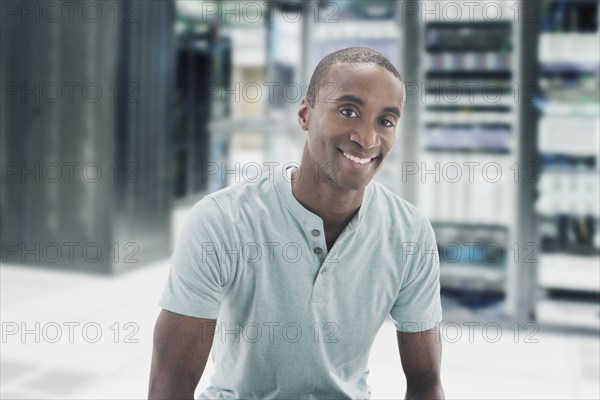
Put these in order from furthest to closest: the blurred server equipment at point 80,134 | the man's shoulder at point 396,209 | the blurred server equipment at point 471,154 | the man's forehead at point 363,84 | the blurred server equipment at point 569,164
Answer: the blurred server equipment at point 80,134
the blurred server equipment at point 471,154
the blurred server equipment at point 569,164
the man's shoulder at point 396,209
the man's forehead at point 363,84

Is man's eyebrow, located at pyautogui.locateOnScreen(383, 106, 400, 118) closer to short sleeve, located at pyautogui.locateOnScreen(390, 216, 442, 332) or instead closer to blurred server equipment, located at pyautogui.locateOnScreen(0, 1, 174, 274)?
short sleeve, located at pyautogui.locateOnScreen(390, 216, 442, 332)

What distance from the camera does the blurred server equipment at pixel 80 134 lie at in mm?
4938

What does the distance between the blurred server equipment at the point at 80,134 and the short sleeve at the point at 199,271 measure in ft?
12.3

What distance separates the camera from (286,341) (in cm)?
139

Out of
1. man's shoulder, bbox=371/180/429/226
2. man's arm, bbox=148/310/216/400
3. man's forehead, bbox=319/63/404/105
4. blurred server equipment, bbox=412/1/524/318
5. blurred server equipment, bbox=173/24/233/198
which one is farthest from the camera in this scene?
blurred server equipment, bbox=173/24/233/198

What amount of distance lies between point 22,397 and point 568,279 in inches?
121

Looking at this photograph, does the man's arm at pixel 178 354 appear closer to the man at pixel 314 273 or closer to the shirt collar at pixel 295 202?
the man at pixel 314 273

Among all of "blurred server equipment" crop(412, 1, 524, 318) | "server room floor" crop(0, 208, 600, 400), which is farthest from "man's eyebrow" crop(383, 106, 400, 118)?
"blurred server equipment" crop(412, 1, 524, 318)

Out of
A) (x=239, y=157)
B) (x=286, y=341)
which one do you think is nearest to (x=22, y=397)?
(x=286, y=341)

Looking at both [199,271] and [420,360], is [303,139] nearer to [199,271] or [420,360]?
[420,360]

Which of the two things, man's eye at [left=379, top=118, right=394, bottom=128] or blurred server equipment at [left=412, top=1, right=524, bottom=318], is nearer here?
man's eye at [left=379, top=118, right=394, bottom=128]

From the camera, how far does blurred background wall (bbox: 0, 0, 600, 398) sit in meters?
3.74

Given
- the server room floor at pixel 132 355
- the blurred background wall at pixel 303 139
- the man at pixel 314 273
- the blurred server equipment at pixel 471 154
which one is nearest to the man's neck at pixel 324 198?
the man at pixel 314 273

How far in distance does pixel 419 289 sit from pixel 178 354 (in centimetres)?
58
